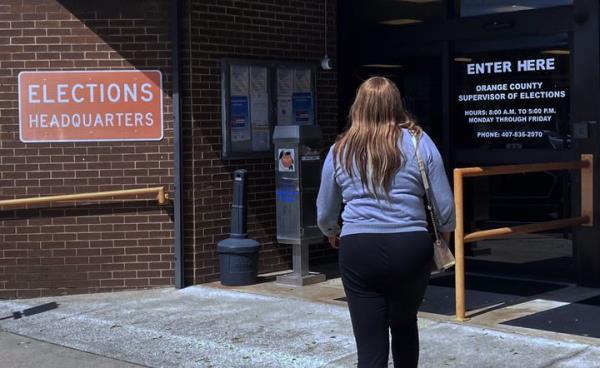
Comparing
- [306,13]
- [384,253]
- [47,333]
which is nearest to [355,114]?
[384,253]

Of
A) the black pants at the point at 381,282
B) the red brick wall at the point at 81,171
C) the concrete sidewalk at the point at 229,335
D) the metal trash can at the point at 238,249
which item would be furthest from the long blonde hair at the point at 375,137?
the red brick wall at the point at 81,171

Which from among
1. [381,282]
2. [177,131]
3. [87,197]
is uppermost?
[177,131]

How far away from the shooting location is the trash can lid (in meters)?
8.36

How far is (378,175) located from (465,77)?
5345mm

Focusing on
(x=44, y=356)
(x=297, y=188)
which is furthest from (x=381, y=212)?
(x=297, y=188)

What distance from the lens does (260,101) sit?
896 cm

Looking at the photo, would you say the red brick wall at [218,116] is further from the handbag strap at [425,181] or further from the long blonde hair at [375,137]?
the handbag strap at [425,181]

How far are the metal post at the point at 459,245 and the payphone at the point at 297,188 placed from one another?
2081mm

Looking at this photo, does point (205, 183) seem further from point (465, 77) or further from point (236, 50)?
point (465, 77)

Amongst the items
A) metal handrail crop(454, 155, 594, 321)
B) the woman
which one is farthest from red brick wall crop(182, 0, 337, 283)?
the woman

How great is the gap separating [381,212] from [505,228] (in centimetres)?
355

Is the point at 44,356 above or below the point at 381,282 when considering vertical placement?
below

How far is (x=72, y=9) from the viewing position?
8359 mm

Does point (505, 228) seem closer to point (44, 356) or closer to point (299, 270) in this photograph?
point (299, 270)
